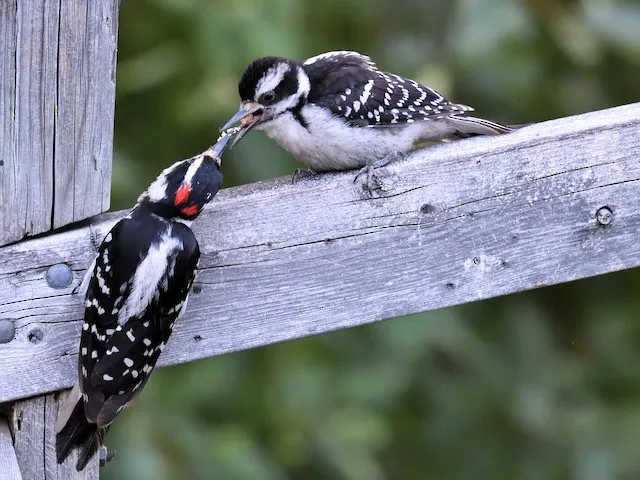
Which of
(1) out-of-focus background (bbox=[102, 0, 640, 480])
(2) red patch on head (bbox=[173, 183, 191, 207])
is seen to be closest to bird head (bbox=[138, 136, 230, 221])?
(2) red patch on head (bbox=[173, 183, 191, 207])

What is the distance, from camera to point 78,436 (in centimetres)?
223

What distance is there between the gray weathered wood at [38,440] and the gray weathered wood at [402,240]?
0.16 ft

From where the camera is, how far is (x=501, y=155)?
2.35 m

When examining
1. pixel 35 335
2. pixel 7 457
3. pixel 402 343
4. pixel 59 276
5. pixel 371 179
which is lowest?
pixel 402 343

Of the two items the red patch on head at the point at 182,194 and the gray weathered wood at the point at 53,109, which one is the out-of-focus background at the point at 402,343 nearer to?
the red patch on head at the point at 182,194

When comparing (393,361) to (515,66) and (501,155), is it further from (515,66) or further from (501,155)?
(501,155)

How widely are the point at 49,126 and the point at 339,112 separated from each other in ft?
3.76

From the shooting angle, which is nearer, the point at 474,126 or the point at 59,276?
the point at 59,276

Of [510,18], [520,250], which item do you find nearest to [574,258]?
[520,250]

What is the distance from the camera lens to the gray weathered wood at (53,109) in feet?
6.72

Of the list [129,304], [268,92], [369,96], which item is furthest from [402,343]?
[129,304]

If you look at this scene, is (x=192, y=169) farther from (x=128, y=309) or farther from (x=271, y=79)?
(x=271, y=79)

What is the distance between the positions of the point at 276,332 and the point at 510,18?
82.4 inches

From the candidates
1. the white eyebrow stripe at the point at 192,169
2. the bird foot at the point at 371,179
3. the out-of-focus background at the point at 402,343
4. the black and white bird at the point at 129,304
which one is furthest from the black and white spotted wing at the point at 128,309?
the out-of-focus background at the point at 402,343
